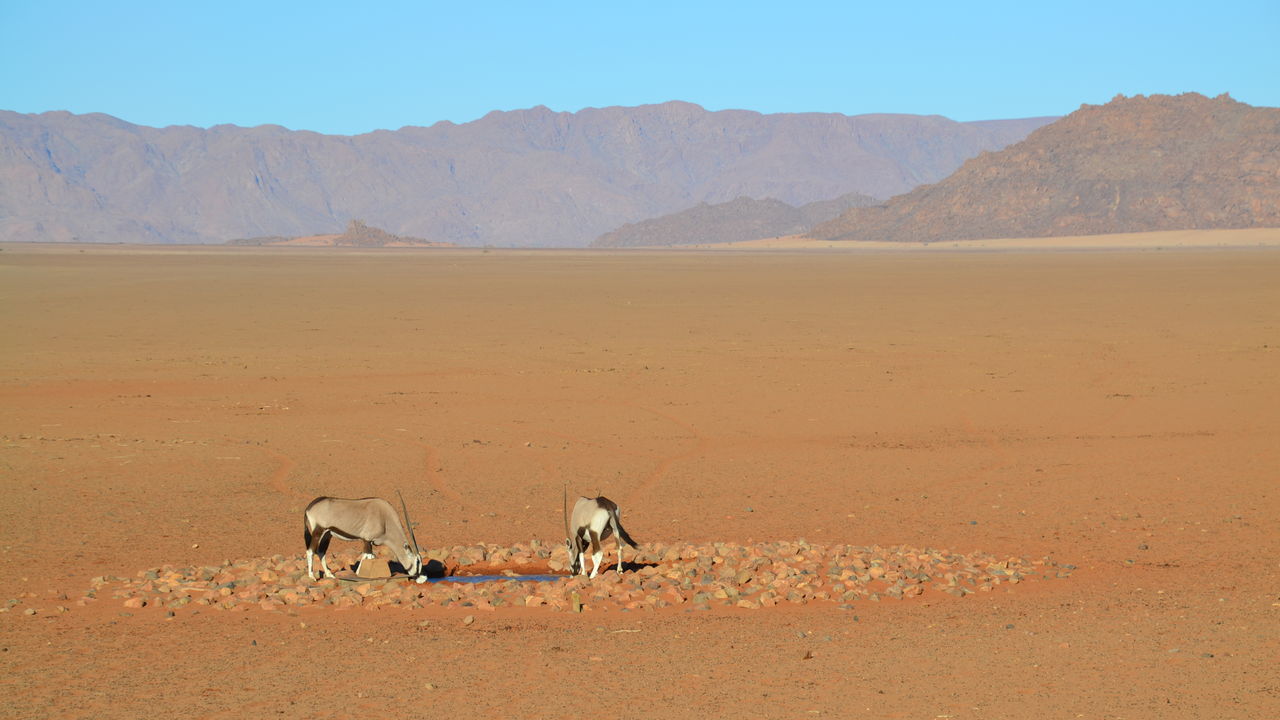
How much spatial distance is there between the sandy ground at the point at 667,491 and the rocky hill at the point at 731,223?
150 meters

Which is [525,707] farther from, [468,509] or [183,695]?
[468,509]

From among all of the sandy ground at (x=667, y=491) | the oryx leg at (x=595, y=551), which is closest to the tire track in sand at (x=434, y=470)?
the sandy ground at (x=667, y=491)

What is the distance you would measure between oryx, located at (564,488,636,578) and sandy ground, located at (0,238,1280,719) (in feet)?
2.21

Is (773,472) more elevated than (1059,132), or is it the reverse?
(1059,132)

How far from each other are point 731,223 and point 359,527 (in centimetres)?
17884

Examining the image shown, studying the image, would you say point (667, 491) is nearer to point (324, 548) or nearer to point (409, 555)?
point (409, 555)

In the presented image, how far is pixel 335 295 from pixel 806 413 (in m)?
28.0

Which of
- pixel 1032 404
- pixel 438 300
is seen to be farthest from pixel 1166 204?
pixel 1032 404

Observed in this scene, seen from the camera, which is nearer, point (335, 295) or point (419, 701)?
point (419, 701)

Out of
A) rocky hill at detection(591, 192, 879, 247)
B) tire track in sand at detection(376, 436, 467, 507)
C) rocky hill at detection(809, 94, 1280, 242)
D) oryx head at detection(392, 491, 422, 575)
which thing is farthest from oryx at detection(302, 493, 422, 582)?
rocky hill at detection(591, 192, 879, 247)

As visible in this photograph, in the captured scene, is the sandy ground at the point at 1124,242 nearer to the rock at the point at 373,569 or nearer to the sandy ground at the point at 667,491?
the sandy ground at the point at 667,491

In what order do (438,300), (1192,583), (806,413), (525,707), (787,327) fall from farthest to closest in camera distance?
1. (438,300)
2. (787,327)
3. (806,413)
4. (1192,583)
5. (525,707)

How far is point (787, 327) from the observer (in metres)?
31.2

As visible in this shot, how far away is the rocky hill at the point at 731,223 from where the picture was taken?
182000 millimetres
